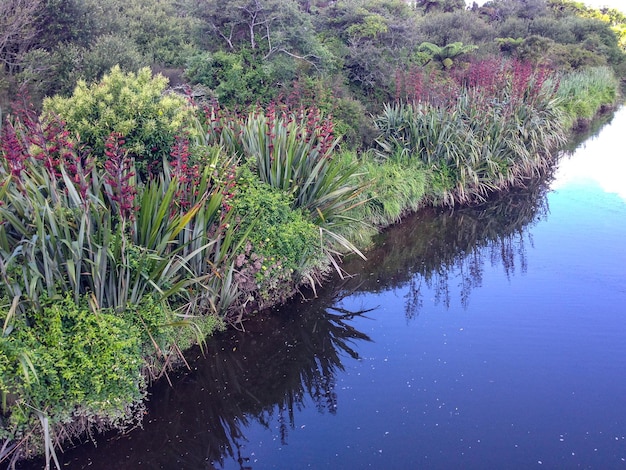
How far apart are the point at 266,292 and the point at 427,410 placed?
2345 millimetres

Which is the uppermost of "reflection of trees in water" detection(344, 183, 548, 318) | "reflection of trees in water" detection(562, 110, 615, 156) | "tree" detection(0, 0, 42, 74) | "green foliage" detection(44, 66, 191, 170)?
"tree" detection(0, 0, 42, 74)

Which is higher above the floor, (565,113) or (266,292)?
(565,113)

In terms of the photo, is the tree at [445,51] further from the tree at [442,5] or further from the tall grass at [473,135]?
the tree at [442,5]

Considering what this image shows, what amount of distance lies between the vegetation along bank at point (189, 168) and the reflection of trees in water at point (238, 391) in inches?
10.1

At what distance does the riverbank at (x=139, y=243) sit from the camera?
4613 millimetres

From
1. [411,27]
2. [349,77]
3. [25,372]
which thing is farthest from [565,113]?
[25,372]

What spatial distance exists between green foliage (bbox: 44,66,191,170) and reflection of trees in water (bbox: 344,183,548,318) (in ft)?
11.4

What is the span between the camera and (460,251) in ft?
31.4

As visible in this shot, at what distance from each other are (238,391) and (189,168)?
2535mm

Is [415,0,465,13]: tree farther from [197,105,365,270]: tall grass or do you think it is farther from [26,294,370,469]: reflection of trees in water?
[26,294,370,469]: reflection of trees in water

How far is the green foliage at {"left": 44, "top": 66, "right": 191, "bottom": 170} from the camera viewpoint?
248 inches

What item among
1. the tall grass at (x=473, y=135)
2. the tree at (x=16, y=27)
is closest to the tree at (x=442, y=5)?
the tall grass at (x=473, y=135)

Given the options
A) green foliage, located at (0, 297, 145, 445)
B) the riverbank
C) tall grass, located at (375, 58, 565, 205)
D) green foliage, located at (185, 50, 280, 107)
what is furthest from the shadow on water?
green foliage, located at (185, 50, 280, 107)

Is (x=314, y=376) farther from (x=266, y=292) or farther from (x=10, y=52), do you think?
(x=10, y=52)
